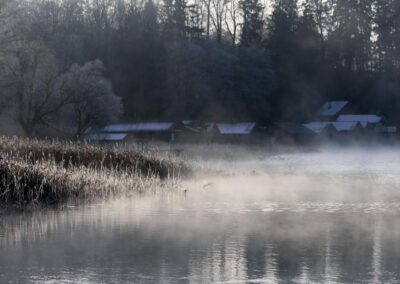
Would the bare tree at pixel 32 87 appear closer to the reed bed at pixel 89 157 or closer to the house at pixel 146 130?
the house at pixel 146 130

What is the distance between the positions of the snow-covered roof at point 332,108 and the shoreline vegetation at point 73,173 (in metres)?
66.3

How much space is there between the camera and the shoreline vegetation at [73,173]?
1917cm

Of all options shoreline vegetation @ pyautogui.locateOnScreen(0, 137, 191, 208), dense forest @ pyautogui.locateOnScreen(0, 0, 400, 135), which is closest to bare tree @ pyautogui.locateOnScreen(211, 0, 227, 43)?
dense forest @ pyautogui.locateOnScreen(0, 0, 400, 135)

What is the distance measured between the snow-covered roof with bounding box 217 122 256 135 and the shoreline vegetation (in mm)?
51315

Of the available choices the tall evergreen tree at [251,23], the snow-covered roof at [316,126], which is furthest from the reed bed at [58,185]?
the tall evergreen tree at [251,23]

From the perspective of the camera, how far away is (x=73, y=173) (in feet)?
73.7

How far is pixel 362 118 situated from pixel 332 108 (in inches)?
180

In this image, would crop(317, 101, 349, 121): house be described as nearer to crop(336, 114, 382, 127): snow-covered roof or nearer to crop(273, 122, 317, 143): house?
crop(336, 114, 382, 127): snow-covered roof

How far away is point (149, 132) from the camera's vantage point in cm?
7994

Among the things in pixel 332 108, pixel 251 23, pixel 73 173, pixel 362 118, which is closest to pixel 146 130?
pixel 251 23

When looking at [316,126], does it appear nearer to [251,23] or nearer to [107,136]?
[251,23]

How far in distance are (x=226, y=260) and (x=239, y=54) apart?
2919 inches

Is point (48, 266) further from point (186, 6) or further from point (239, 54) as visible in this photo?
point (186, 6)

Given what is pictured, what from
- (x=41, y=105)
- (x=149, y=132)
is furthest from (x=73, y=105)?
(x=149, y=132)
